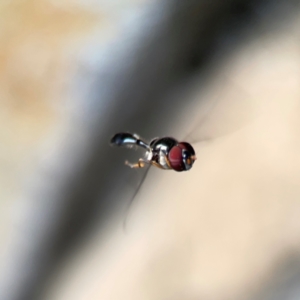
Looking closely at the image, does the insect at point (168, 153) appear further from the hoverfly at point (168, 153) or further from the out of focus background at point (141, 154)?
the out of focus background at point (141, 154)

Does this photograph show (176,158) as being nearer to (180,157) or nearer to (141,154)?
(180,157)

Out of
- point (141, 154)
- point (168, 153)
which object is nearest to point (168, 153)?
point (168, 153)

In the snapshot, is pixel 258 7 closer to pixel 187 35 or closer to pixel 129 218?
pixel 187 35

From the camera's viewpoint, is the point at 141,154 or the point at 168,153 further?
the point at 141,154

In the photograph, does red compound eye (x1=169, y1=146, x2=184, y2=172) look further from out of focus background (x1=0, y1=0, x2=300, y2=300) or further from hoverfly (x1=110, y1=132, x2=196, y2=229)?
out of focus background (x1=0, y1=0, x2=300, y2=300)

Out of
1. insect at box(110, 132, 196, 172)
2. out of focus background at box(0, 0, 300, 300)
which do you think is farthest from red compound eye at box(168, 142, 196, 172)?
out of focus background at box(0, 0, 300, 300)

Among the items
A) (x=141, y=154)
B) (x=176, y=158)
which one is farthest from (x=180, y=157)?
(x=141, y=154)
